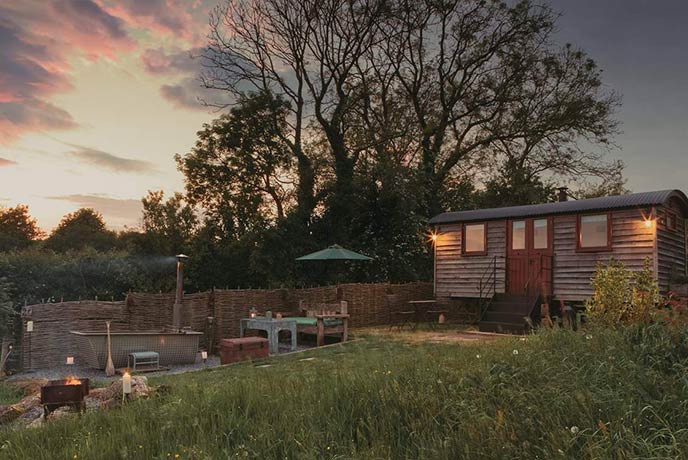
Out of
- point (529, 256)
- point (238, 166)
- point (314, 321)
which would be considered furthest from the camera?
point (238, 166)

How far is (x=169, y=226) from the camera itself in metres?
23.9

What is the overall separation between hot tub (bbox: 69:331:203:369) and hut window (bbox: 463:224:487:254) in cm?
982

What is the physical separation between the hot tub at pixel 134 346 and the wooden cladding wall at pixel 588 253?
10637 millimetres

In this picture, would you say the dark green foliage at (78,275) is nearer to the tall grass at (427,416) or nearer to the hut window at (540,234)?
the tall grass at (427,416)

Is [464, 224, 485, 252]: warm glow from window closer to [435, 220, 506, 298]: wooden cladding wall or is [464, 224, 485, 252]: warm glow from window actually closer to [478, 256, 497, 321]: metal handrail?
[435, 220, 506, 298]: wooden cladding wall

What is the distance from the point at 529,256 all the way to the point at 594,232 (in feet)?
6.77

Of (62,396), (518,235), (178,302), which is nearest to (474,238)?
(518,235)

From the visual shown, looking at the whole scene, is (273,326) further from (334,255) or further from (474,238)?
(474,238)

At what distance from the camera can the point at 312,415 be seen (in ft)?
14.0

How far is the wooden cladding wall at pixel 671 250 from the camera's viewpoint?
14703mm

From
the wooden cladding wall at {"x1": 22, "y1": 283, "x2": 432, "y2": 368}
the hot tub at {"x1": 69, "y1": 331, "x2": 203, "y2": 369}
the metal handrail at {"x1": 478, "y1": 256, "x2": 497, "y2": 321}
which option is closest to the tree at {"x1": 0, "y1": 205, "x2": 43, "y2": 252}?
the wooden cladding wall at {"x1": 22, "y1": 283, "x2": 432, "y2": 368}

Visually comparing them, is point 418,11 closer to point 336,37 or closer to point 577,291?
point 336,37

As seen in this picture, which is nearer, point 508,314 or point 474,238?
point 508,314

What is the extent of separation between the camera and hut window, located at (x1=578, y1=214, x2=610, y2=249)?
15.0 meters
